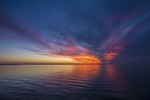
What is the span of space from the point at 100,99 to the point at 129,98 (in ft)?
19.9

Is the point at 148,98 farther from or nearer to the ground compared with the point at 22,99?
farther from the ground

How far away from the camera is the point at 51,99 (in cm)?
2403

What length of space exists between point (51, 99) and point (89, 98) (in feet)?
26.8

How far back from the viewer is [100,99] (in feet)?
80.6

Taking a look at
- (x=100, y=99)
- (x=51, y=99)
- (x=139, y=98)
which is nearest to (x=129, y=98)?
(x=139, y=98)

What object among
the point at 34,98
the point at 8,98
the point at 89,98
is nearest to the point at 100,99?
the point at 89,98

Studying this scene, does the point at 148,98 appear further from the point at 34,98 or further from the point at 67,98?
the point at 34,98

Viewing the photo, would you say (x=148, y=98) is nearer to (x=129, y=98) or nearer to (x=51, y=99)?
(x=129, y=98)

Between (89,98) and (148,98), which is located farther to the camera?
(89,98)

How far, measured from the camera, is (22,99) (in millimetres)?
24016

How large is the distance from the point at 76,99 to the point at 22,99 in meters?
11.3

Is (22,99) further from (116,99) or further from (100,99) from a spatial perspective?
(116,99)

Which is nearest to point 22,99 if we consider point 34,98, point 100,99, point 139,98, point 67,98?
point 34,98

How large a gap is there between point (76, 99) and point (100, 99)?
5166mm
